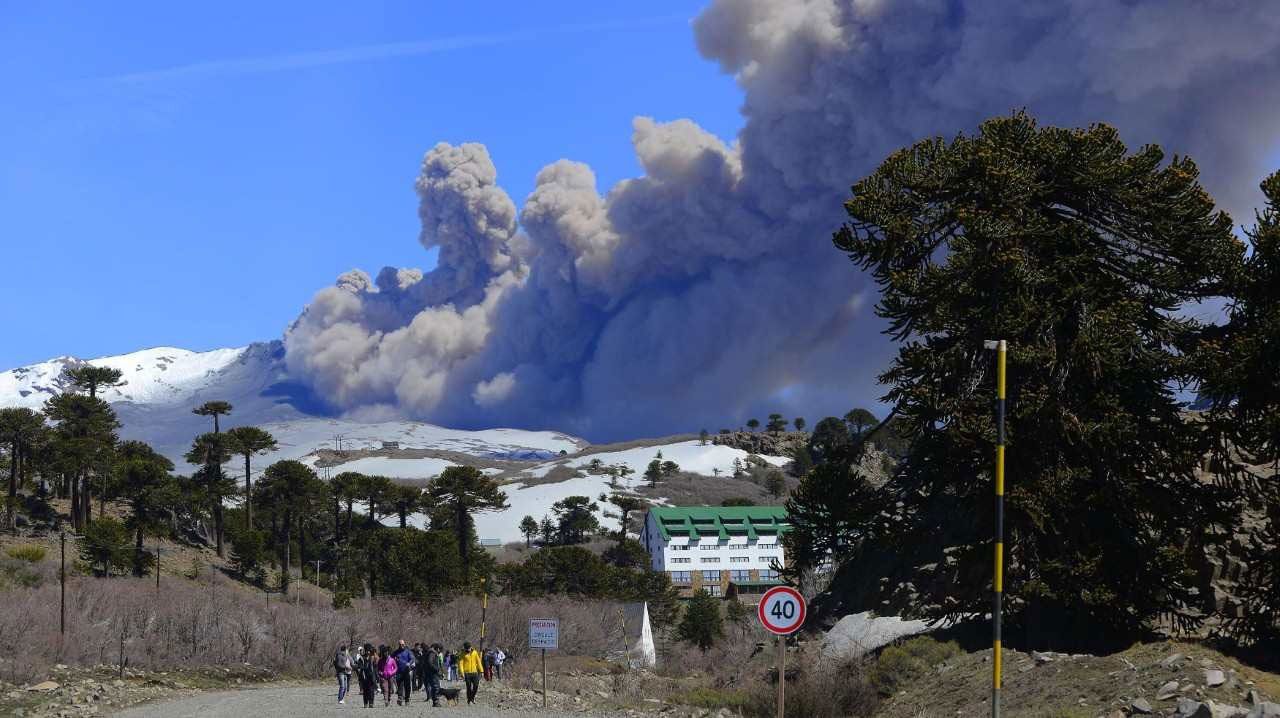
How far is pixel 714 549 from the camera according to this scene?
170 meters

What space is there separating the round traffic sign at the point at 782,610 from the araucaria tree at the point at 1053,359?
10.4 metres

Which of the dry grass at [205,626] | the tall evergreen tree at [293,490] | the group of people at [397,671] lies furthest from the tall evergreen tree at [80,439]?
the group of people at [397,671]

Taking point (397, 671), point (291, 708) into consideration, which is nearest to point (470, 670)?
point (397, 671)

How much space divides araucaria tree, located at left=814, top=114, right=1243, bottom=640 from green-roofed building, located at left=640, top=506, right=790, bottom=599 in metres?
130

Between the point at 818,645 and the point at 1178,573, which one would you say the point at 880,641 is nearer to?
the point at 818,645

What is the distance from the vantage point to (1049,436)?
3164 cm

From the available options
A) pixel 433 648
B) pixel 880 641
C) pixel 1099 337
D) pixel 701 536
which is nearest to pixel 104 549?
pixel 433 648

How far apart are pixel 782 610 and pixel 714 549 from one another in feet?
488

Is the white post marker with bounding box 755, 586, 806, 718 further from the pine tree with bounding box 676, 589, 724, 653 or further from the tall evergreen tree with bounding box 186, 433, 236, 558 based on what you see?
the tall evergreen tree with bounding box 186, 433, 236, 558

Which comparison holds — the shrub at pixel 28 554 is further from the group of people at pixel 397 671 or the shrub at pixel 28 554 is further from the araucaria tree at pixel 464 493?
the group of people at pixel 397 671

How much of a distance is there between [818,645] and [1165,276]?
1743 cm

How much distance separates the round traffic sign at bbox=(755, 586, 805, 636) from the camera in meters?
22.1

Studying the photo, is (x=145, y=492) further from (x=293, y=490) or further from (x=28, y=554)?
(x=293, y=490)

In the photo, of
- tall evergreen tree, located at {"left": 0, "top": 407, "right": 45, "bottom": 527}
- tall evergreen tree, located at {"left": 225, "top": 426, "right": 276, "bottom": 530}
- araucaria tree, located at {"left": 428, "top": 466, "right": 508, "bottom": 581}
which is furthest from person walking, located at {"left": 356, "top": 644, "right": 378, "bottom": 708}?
tall evergreen tree, located at {"left": 225, "top": 426, "right": 276, "bottom": 530}
